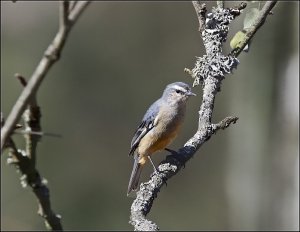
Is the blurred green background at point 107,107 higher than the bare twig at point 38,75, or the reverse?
the blurred green background at point 107,107

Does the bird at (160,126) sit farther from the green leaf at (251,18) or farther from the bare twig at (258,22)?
the green leaf at (251,18)

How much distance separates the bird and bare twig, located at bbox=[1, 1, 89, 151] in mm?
2917

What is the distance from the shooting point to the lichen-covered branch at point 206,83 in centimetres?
212

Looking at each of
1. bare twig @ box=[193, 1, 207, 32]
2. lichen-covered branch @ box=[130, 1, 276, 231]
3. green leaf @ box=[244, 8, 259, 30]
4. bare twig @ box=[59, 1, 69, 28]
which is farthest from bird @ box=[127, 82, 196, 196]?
bare twig @ box=[59, 1, 69, 28]

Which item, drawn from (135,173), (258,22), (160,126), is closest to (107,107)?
(135,173)

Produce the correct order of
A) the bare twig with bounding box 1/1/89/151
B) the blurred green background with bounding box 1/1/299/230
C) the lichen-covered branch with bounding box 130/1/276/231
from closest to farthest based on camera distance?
1. the bare twig with bounding box 1/1/89/151
2. the lichen-covered branch with bounding box 130/1/276/231
3. the blurred green background with bounding box 1/1/299/230

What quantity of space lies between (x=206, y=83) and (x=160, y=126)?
5.12 ft

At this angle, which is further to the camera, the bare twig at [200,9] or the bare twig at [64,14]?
the bare twig at [200,9]

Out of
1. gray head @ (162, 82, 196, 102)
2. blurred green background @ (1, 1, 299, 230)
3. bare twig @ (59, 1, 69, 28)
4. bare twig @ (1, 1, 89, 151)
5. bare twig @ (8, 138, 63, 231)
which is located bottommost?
bare twig @ (8, 138, 63, 231)

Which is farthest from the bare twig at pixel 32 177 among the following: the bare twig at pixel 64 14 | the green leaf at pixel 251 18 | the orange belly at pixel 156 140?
the orange belly at pixel 156 140

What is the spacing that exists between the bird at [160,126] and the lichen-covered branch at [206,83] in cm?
127

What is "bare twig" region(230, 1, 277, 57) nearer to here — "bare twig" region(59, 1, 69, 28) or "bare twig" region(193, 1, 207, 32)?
"bare twig" region(193, 1, 207, 32)

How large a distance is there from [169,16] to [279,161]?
253 inches

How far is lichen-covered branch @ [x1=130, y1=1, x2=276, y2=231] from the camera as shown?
2119mm
